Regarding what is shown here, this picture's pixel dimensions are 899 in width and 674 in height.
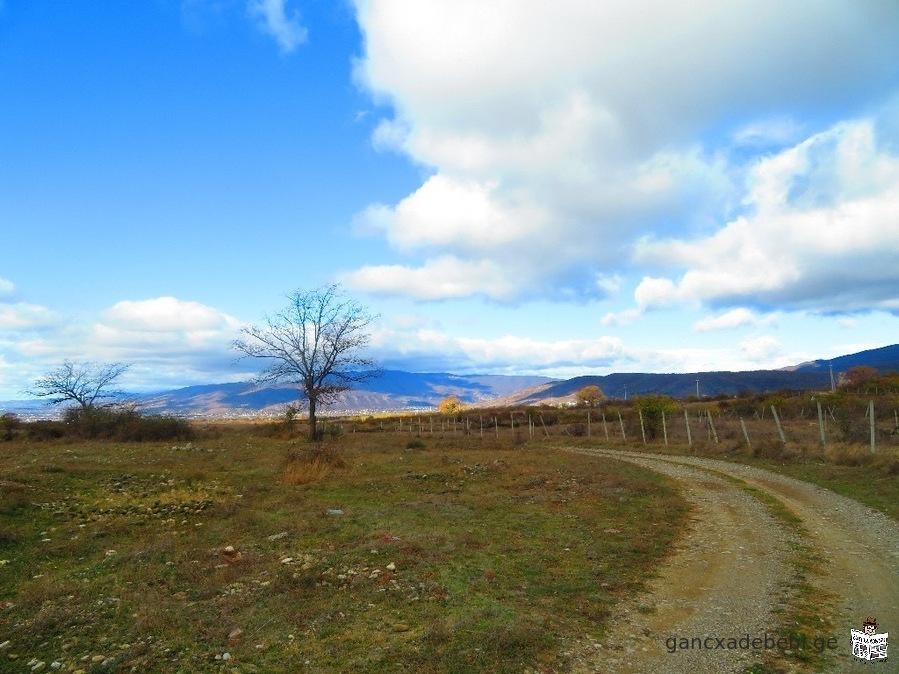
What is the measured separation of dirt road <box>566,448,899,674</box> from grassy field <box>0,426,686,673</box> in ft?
1.66

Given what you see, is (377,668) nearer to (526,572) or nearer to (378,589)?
(378,589)

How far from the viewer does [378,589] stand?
8039 mm

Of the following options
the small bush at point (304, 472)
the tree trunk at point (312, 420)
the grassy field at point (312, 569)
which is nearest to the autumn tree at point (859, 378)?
the tree trunk at point (312, 420)

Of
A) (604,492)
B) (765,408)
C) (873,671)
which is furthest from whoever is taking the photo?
(765,408)

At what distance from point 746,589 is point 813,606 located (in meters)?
0.91

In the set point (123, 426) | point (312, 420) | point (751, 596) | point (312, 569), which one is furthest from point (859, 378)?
point (312, 569)

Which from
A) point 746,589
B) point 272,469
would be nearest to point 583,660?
point 746,589

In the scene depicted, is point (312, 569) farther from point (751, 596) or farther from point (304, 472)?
point (304, 472)

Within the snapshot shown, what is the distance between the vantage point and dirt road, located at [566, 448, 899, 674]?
19.2ft

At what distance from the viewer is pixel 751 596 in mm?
7688

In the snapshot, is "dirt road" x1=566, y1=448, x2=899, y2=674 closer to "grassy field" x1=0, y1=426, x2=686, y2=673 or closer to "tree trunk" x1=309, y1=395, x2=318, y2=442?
"grassy field" x1=0, y1=426, x2=686, y2=673

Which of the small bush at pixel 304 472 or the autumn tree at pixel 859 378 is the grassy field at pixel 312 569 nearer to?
the small bush at pixel 304 472

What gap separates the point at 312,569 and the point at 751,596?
6.98 metres

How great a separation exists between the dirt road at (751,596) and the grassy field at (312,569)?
0.51m
